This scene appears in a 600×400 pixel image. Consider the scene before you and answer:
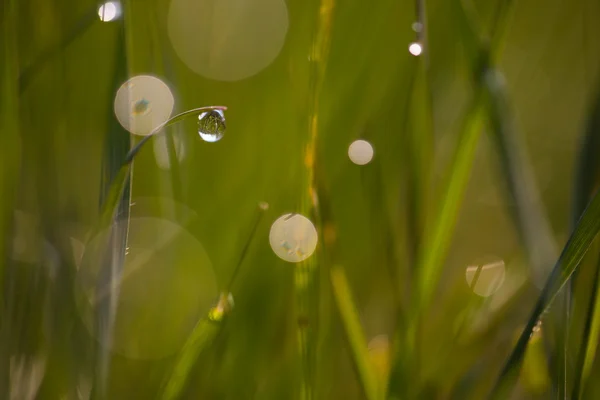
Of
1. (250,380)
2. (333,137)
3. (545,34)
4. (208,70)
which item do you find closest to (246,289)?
(250,380)

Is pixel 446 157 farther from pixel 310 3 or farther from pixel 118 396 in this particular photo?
pixel 118 396

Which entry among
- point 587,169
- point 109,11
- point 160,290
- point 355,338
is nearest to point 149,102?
point 109,11

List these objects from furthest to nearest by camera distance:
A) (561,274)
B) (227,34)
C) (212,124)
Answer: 1. (227,34)
2. (212,124)
3. (561,274)

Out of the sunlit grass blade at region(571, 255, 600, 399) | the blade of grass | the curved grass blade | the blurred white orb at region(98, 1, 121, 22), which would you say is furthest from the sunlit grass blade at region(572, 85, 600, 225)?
the blurred white orb at region(98, 1, 121, 22)

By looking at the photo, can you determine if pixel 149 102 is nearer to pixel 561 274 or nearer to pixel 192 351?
pixel 192 351

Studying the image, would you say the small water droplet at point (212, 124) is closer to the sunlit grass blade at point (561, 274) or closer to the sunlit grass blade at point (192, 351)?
the sunlit grass blade at point (192, 351)

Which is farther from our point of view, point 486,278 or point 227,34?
point 227,34

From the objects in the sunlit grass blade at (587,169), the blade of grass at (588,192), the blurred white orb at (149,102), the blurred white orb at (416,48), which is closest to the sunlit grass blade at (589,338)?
the blade of grass at (588,192)
